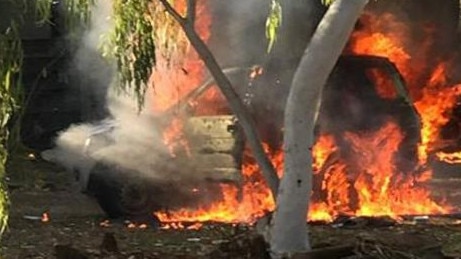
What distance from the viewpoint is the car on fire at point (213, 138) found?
34.9 ft

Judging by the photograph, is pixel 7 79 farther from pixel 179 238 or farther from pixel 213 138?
pixel 213 138

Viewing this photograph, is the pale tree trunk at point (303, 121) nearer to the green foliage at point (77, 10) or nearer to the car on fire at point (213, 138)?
the green foliage at point (77, 10)

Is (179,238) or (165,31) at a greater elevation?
(165,31)

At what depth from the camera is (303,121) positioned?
7.94 meters

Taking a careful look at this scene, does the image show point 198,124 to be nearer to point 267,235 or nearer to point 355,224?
point 355,224

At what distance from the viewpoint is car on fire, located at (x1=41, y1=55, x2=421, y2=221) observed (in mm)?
10648

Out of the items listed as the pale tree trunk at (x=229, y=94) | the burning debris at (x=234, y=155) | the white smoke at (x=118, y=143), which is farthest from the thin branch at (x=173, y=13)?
the burning debris at (x=234, y=155)

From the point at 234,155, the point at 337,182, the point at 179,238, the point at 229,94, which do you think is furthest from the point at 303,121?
the point at 337,182

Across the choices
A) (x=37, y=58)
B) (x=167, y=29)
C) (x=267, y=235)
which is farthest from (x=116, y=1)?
(x=37, y=58)

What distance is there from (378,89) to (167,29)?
3758 mm

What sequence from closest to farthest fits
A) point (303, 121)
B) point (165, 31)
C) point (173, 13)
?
point (303, 121) → point (173, 13) → point (165, 31)

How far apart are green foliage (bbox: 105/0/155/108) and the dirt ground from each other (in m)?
1.56

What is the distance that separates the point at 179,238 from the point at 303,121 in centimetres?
255

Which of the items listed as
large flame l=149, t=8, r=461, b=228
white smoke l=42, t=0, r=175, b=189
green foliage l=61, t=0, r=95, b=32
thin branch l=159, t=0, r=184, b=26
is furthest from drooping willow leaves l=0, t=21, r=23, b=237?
large flame l=149, t=8, r=461, b=228
